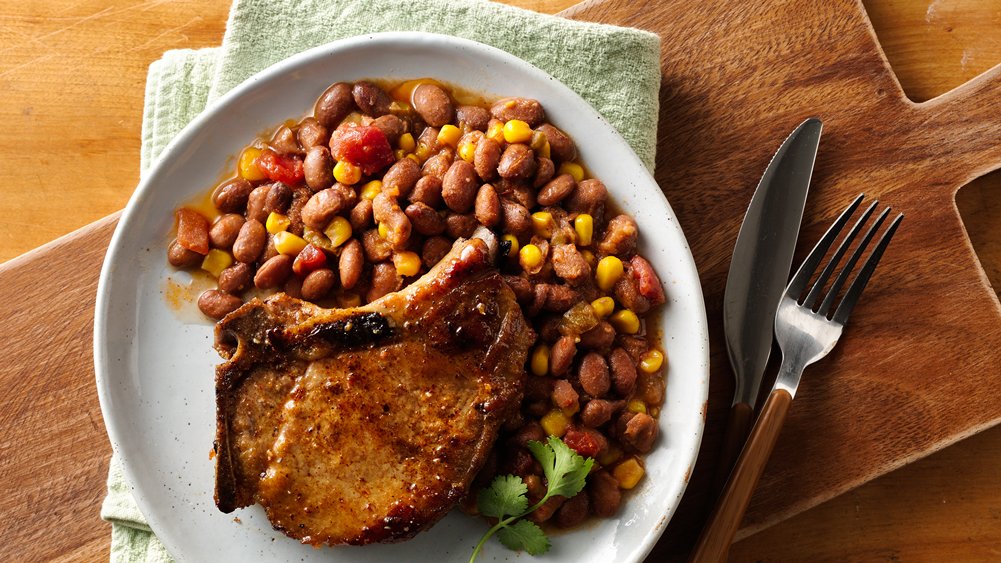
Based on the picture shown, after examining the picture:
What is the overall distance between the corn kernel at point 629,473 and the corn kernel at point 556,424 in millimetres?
385

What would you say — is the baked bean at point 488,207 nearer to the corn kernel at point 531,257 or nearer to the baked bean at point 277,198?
the corn kernel at point 531,257

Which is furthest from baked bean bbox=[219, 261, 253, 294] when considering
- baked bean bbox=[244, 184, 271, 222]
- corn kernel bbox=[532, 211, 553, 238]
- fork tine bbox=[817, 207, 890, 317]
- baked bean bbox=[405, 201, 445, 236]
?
fork tine bbox=[817, 207, 890, 317]

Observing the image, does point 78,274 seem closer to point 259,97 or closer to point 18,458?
point 18,458

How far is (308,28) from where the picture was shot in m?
4.38

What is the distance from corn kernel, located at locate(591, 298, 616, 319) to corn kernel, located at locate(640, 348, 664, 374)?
0.33m

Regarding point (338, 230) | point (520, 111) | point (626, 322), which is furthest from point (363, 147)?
point (626, 322)

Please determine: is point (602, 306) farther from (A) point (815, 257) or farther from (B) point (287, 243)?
(B) point (287, 243)

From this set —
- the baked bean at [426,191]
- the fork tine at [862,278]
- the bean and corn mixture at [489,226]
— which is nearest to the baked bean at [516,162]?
the bean and corn mixture at [489,226]

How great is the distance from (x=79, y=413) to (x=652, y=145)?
3.44 metres

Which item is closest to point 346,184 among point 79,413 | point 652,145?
point 652,145

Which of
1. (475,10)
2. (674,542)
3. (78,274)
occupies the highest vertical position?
(475,10)

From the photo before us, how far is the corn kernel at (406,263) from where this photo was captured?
12.4ft

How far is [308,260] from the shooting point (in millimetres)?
3811

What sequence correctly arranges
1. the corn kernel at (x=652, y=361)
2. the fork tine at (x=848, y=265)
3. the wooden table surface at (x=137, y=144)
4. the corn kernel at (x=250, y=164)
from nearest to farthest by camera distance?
the corn kernel at (x=652, y=361), the corn kernel at (x=250, y=164), the fork tine at (x=848, y=265), the wooden table surface at (x=137, y=144)
